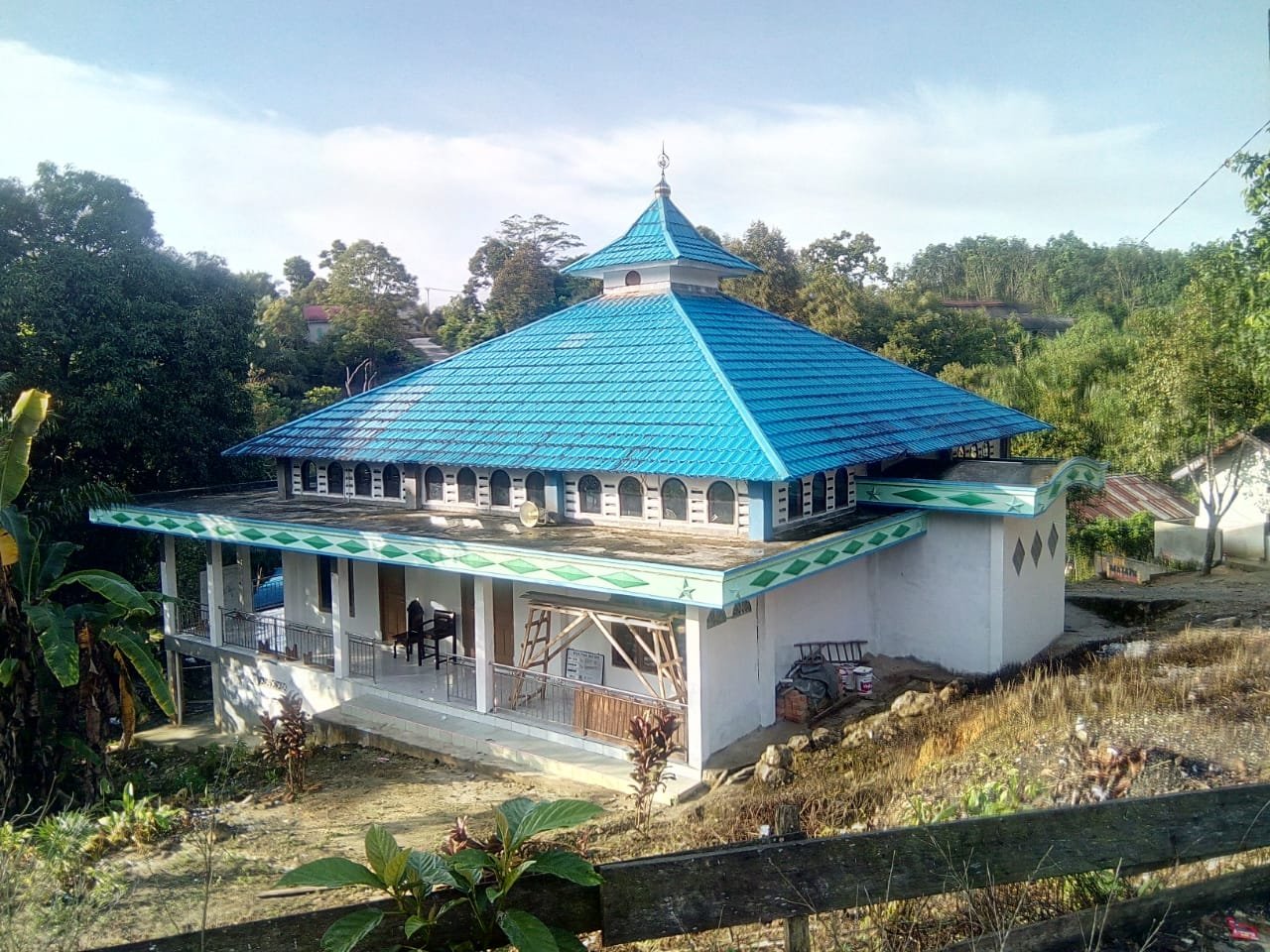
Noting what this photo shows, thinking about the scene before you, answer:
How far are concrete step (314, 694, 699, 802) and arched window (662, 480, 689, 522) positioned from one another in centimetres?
366

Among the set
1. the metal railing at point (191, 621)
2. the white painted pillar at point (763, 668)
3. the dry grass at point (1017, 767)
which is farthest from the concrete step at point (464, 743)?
the metal railing at point (191, 621)

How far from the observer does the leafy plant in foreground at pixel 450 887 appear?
341 cm

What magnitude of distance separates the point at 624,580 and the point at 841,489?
545 cm

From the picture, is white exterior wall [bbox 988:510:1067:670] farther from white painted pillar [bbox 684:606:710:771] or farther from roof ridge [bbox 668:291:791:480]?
white painted pillar [bbox 684:606:710:771]

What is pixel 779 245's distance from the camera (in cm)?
5559

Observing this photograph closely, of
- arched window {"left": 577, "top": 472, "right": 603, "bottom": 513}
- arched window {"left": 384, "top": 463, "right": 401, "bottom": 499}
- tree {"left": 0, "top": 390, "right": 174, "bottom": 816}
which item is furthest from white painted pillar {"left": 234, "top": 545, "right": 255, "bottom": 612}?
arched window {"left": 577, "top": 472, "right": 603, "bottom": 513}

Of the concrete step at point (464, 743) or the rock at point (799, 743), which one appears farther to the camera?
the rock at point (799, 743)

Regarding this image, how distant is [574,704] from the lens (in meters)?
13.0

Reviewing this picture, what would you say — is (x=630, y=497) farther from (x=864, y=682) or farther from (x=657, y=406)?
(x=864, y=682)

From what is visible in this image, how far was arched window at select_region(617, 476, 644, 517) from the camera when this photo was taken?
14.3 metres

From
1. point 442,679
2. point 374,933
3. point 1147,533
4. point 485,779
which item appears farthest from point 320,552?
point 1147,533

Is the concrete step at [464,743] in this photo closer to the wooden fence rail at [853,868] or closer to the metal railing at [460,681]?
the metal railing at [460,681]

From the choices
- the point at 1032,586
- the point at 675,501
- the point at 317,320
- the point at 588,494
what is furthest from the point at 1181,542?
the point at 317,320

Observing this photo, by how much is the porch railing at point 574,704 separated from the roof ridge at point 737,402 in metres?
3.46
